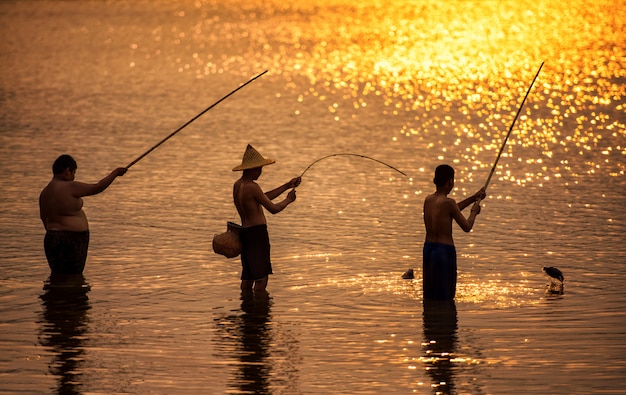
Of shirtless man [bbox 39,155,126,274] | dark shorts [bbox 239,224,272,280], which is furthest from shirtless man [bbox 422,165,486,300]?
shirtless man [bbox 39,155,126,274]

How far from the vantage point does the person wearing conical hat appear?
12703 millimetres

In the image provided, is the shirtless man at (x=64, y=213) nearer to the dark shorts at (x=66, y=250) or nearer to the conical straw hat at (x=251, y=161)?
the dark shorts at (x=66, y=250)

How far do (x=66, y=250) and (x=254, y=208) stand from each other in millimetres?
2040

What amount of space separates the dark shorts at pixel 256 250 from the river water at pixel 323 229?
0.33 metres

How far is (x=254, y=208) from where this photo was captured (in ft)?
42.1

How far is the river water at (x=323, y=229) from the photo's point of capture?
11.1 metres

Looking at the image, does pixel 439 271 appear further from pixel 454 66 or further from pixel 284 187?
pixel 454 66

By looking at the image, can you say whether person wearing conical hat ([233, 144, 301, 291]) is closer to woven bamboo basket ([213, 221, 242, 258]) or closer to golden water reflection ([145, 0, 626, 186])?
woven bamboo basket ([213, 221, 242, 258])

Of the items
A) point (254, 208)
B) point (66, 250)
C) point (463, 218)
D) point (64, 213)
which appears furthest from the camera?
point (66, 250)

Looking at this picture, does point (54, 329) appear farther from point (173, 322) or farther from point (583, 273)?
point (583, 273)

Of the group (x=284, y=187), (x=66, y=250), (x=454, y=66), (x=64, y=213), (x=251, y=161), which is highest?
(x=454, y=66)

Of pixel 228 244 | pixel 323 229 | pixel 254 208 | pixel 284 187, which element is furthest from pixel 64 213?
pixel 323 229

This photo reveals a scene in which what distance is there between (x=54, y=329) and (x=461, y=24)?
47.5 m

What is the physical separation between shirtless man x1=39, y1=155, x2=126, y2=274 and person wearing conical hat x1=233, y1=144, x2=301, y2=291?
4.59 feet
